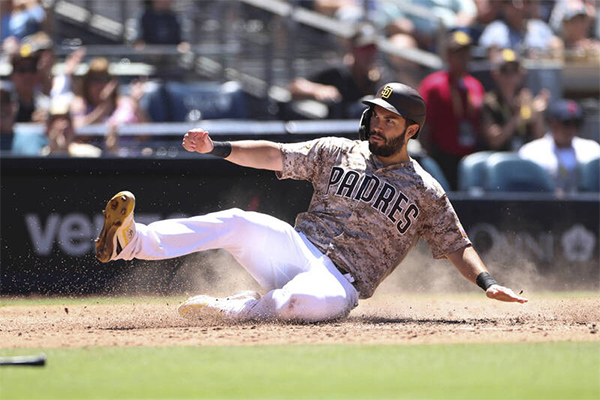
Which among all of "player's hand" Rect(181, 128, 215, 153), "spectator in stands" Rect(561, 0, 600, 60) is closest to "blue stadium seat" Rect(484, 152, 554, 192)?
"spectator in stands" Rect(561, 0, 600, 60)

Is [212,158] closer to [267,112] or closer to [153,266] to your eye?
[153,266]

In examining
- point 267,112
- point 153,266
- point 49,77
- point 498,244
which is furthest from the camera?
point 267,112

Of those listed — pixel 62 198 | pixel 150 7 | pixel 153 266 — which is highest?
pixel 150 7

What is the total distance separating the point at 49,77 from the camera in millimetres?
10969

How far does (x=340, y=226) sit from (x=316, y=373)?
7.34ft

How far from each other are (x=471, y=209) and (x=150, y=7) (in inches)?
179

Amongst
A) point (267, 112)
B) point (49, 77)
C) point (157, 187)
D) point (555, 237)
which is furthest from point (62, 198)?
point (555, 237)

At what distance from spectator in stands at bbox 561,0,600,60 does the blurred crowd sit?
69mm

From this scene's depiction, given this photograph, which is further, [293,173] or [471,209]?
[471,209]

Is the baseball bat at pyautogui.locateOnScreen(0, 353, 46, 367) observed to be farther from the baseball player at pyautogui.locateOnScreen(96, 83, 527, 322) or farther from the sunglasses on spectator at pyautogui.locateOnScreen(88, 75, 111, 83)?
the sunglasses on spectator at pyautogui.locateOnScreen(88, 75, 111, 83)

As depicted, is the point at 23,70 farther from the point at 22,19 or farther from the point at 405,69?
the point at 405,69

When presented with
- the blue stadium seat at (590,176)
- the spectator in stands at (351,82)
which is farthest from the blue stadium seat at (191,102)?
the blue stadium seat at (590,176)

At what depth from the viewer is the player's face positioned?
686 centimetres

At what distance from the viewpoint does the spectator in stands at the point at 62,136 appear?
9875mm
